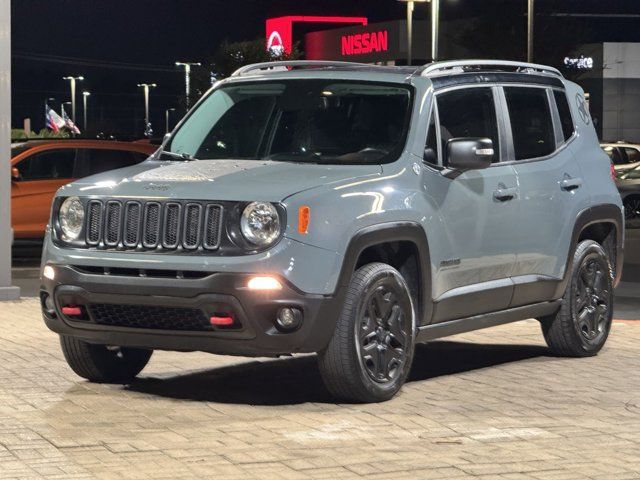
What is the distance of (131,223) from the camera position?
916 cm

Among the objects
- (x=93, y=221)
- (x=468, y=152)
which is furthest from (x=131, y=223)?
(x=468, y=152)

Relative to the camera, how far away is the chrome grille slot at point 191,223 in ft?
29.2

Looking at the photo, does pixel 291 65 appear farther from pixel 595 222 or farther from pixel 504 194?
pixel 595 222

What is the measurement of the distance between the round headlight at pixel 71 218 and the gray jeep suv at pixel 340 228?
0.01 metres

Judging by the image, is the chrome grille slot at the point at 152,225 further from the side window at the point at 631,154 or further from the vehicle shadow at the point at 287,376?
the side window at the point at 631,154

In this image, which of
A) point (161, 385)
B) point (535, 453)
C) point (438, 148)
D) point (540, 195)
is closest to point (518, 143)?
point (540, 195)

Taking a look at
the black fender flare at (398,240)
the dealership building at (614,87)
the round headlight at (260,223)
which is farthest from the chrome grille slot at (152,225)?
the dealership building at (614,87)

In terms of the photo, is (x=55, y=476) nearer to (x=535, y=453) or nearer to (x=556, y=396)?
(x=535, y=453)

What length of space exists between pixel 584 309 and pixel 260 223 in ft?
11.7

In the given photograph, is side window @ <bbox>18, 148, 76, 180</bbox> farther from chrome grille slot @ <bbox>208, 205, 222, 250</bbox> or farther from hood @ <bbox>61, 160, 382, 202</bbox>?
chrome grille slot @ <bbox>208, 205, 222, 250</bbox>

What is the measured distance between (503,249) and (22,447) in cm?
381

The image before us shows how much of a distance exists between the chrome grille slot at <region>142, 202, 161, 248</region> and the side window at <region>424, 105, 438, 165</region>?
1.74 meters

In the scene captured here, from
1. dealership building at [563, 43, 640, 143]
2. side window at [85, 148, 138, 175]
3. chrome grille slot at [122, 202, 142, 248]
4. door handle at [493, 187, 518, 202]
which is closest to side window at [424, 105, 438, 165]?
door handle at [493, 187, 518, 202]

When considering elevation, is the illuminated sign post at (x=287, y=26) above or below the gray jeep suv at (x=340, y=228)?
above
